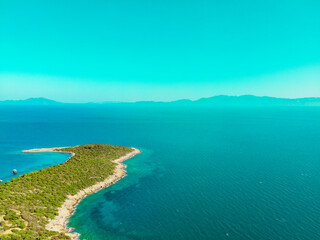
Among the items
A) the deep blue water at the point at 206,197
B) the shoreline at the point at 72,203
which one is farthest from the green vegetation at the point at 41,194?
the deep blue water at the point at 206,197

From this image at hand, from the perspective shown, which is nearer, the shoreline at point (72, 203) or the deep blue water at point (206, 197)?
the shoreline at point (72, 203)

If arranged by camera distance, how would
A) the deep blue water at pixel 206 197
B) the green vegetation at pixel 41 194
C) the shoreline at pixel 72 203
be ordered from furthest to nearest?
the deep blue water at pixel 206 197, the shoreline at pixel 72 203, the green vegetation at pixel 41 194

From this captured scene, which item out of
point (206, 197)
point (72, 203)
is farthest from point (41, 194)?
point (206, 197)

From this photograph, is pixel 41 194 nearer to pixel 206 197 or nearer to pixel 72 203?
pixel 72 203

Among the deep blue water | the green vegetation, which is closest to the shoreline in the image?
the green vegetation

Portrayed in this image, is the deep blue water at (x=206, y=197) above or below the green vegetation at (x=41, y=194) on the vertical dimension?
below

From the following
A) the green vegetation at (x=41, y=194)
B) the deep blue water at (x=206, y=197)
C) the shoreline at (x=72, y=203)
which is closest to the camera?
the green vegetation at (x=41, y=194)

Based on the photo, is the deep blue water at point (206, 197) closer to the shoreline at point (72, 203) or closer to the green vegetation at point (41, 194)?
the shoreline at point (72, 203)

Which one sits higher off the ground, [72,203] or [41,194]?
[41,194]

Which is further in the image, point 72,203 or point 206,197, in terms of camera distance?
point 206,197
